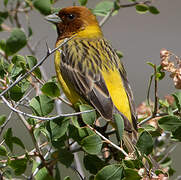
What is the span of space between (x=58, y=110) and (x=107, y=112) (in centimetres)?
65

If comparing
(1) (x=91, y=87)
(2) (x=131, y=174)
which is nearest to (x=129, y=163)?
(2) (x=131, y=174)

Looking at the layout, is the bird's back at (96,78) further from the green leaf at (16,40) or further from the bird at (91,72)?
the green leaf at (16,40)

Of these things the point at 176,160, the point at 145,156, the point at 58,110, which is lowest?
the point at 176,160

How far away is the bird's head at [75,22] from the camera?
4.41 m

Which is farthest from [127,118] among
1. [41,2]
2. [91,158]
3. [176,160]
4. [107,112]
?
[176,160]

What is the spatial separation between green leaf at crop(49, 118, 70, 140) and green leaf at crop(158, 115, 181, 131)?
Answer: 1.85 feet

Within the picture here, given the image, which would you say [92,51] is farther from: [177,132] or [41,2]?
[177,132]

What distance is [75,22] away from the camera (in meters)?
4.49

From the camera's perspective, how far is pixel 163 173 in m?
2.33

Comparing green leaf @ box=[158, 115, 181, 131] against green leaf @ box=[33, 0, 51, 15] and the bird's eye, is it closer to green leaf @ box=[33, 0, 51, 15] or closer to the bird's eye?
green leaf @ box=[33, 0, 51, 15]

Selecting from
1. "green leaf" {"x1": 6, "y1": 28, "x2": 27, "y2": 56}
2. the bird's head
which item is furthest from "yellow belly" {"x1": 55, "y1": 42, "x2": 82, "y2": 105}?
"green leaf" {"x1": 6, "y1": 28, "x2": 27, "y2": 56}

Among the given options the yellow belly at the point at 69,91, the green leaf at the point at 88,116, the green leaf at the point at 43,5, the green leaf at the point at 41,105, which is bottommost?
the yellow belly at the point at 69,91

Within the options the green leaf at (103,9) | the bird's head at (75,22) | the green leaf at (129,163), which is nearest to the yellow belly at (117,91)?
the green leaf at (103,9)

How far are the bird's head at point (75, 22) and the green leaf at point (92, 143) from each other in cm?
203
